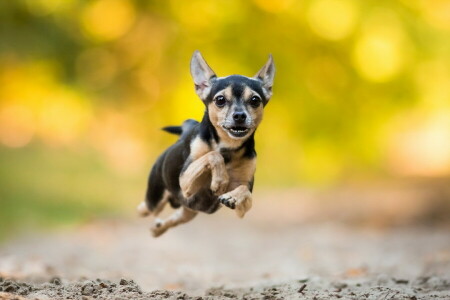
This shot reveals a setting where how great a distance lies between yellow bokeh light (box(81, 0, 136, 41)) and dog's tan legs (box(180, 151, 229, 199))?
12.4 m

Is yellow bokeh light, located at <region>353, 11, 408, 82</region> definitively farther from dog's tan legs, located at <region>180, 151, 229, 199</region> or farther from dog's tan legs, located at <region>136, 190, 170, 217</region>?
dog's tan legs, located at <region>180, 151, 229, 199</region>

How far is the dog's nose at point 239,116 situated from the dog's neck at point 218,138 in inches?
10.5

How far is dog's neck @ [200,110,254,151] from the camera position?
619cm

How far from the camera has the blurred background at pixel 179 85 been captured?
55.8 feet

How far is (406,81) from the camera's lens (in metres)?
17.3

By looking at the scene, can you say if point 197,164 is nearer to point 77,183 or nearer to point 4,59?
point 77,183

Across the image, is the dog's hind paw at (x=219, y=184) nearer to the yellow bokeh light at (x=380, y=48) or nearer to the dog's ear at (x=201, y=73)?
the dog's ear at (x=201, y=73)

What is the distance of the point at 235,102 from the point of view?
19.7ft

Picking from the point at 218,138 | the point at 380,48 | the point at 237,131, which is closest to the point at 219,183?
the point at 218,138

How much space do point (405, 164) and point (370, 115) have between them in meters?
8.09

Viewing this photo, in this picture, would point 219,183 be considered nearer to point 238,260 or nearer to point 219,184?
point 219,184

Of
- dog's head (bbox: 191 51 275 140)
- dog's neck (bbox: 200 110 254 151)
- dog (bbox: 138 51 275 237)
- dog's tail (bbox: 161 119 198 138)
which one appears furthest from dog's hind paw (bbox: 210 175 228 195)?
dog's tail (bbox: 161 119 198 138)

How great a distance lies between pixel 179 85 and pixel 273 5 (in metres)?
2.78

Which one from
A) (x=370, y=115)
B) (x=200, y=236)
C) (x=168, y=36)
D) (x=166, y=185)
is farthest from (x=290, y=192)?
(x=166, y=185)
